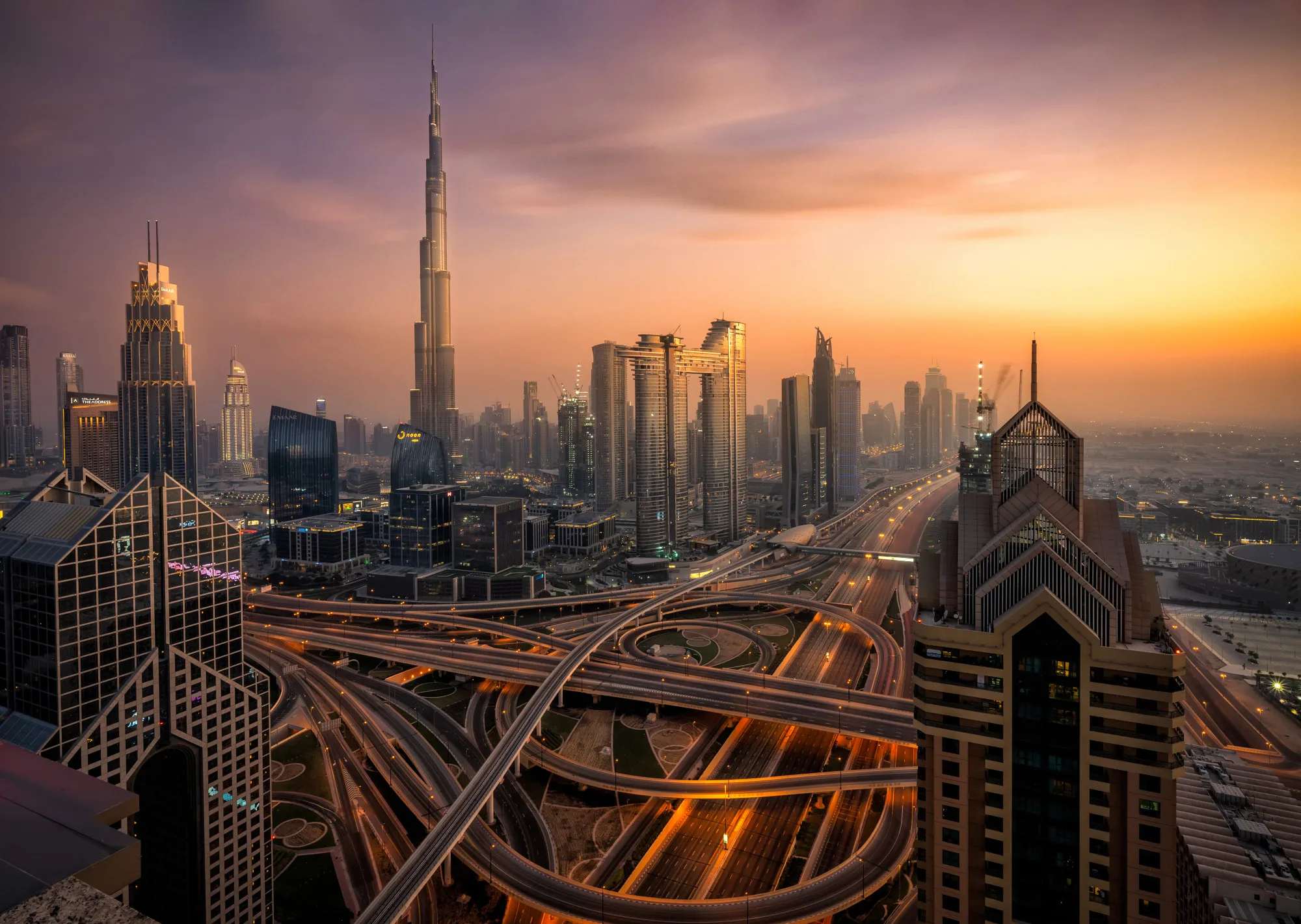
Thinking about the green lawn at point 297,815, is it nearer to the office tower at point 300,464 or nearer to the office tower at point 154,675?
the office tower at point 154,675

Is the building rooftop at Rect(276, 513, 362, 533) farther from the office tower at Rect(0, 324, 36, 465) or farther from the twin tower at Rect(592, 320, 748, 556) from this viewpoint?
the office tower at Rect(0, 324, 36, 465)

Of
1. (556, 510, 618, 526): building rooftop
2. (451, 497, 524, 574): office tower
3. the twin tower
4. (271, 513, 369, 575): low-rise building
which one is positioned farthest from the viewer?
(556, 510, 618, 526): building rooftop

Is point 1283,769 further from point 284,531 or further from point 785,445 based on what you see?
point 284,531

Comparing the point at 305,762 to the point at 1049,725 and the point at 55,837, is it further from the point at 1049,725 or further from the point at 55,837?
the point at 55,837

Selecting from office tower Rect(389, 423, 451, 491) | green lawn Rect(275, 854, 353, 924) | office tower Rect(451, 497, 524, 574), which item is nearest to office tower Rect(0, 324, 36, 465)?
office tower Rect(389, 423, 451, 491)

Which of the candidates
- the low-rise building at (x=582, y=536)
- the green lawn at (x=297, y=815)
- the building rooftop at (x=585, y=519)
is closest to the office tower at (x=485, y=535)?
the low-rise building at (x=582, y=536)
